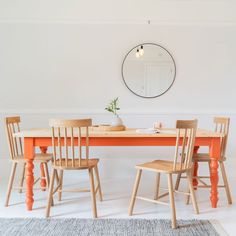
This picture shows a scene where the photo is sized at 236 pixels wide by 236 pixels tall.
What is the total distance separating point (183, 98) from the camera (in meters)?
4.31

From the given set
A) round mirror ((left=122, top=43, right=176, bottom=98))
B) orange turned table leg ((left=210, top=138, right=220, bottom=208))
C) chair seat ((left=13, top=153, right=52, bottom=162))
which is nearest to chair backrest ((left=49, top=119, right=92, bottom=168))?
chair seat ((left=13, top=153, right=52, bottom=162))

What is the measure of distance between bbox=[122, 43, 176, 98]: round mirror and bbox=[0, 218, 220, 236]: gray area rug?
80.5 inches

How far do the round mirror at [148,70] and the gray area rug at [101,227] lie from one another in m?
2.05

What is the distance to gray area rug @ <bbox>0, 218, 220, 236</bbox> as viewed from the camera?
242cm

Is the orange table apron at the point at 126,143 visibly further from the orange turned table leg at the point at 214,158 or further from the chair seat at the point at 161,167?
the chair seat at the point at 161,167

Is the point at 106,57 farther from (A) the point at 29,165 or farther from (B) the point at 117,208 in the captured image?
(B) the point at 117,208

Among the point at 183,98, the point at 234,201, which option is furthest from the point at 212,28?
the point at 234,201

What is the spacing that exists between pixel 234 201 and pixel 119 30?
252 cm

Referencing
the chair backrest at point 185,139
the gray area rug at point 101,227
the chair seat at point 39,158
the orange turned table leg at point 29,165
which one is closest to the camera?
the gray area rug at point 101,227

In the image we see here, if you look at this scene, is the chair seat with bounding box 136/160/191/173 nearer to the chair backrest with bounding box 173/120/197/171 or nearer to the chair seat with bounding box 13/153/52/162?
the chair backrest with bounding box 173/120/197/171

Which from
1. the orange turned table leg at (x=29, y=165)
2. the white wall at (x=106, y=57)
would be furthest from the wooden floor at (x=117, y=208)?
the white wall at (x=106, y=57)

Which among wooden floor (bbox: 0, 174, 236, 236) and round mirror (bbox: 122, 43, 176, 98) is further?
round mirror (bbox: 122, 43, 176, 98)

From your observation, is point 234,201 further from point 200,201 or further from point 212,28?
point 212,28

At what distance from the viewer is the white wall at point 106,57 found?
4.25 meters
